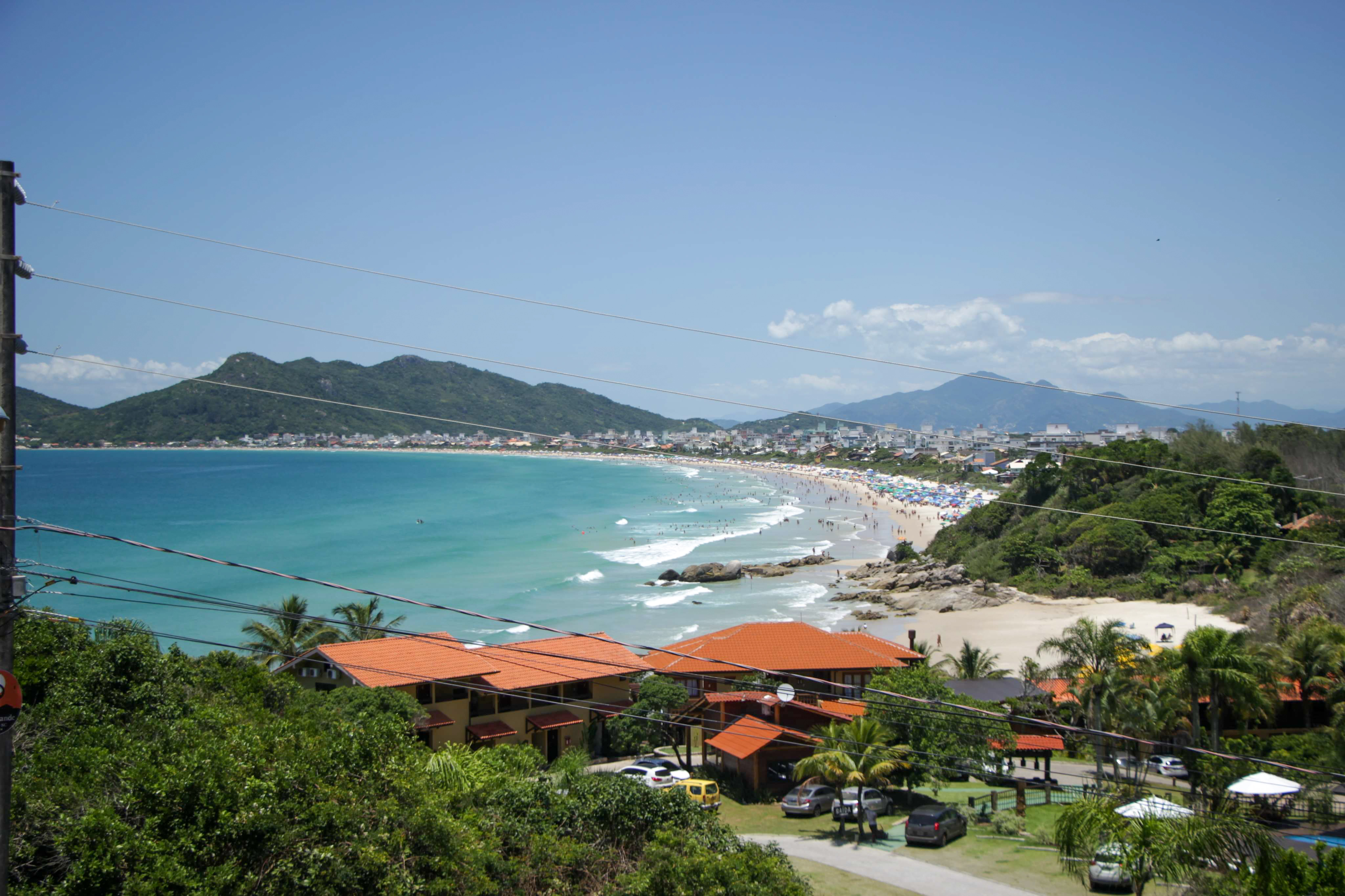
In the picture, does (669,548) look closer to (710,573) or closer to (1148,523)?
(710,573)

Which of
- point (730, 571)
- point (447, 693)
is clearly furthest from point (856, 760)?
point (730, 571)

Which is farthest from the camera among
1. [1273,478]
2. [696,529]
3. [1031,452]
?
[1031,452]

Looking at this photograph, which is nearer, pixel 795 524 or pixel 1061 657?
pixel 1061 657

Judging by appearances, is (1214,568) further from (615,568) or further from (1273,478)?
(615,568)

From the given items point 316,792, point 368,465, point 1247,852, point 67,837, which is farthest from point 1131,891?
point 368,465

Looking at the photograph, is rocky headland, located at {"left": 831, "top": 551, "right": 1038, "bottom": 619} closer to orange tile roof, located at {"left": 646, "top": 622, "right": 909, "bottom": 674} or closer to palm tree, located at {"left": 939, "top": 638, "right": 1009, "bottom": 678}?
palm tree, located at {"left": 939, "top": 638, "right": 1009, "bottom": 678}

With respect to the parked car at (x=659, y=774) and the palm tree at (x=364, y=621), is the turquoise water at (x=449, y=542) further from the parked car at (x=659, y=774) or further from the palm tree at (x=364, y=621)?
the parked car at (x=659, y=774)

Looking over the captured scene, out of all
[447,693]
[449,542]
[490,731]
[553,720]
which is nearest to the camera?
[447,693]
